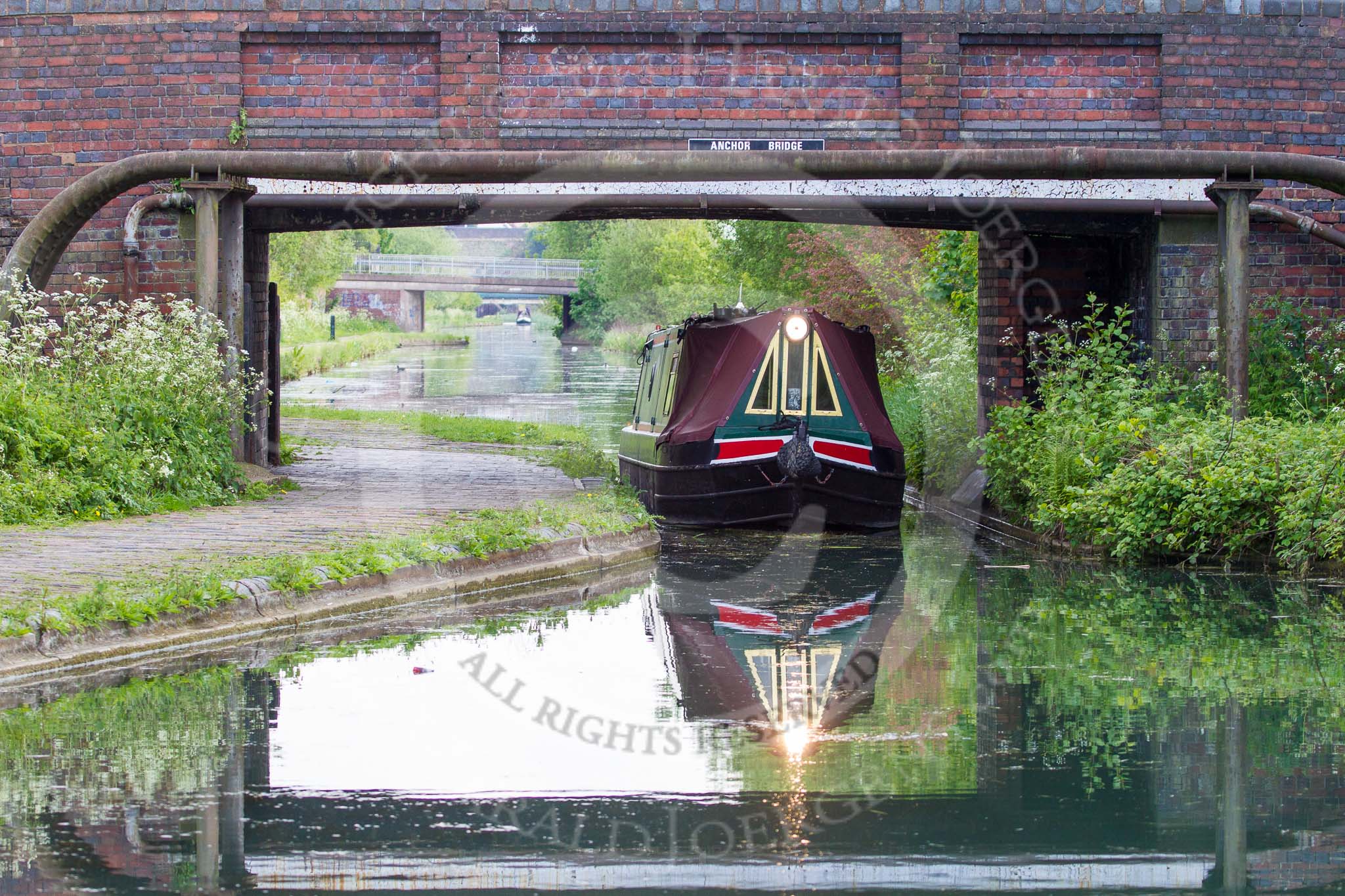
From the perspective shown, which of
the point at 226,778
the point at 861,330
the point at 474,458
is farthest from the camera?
the point at 474,458

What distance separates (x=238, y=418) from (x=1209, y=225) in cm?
895

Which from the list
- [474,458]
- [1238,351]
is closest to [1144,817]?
[1238,351]

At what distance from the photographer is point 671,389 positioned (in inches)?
648

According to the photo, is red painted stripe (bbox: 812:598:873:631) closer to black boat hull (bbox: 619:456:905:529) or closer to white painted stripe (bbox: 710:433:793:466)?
black boat hull (bbox: 619:456:905:529)

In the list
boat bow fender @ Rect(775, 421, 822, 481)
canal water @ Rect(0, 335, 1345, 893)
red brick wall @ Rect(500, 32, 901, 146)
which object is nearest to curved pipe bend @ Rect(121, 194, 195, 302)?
red brick wall @ Rect(500, 32, 901, 146)

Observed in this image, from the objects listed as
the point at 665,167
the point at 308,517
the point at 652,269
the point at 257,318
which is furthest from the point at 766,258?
the point at 652,269

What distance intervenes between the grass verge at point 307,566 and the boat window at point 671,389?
9.79ft

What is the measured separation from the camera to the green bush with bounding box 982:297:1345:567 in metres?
11.1

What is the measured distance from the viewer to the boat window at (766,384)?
14938 millimetres

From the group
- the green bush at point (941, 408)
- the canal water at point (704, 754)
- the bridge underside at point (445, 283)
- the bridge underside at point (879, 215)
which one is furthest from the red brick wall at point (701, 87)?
the bridge underside at point (445, 283)

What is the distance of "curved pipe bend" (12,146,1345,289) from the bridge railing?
234 feet

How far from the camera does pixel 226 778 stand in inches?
224

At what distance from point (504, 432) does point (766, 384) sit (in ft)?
30.2

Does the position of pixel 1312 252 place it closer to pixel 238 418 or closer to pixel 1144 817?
pixel 238 418
